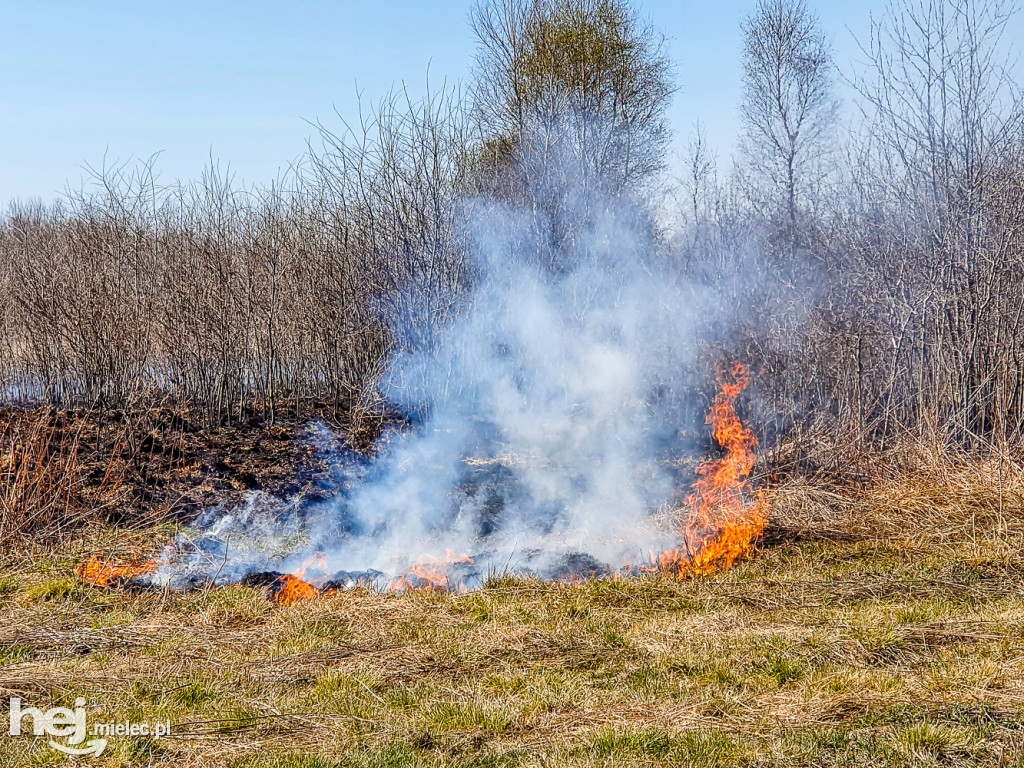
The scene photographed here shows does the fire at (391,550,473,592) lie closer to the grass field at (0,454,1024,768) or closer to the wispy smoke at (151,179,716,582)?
the wispy smoke at (151,179,716,582)

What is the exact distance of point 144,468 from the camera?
8.62 metres

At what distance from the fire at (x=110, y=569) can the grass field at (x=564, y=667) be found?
0.42 feet

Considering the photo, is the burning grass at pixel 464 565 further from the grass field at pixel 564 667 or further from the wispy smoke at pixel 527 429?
the grass field at pixel 564 667

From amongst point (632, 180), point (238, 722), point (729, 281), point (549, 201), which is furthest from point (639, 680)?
point (632, 180)

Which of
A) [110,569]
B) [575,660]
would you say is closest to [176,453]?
[110,569]

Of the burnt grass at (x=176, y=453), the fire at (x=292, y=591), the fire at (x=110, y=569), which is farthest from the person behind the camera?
the burnt grass at (x=176, y=453)

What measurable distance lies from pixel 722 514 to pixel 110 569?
5322mm

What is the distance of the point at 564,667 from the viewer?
165 inches

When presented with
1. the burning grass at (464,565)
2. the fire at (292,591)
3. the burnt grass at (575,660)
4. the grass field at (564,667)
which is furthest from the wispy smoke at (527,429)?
the grass field at (564,667)

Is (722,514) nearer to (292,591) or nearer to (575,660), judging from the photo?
(575,660)

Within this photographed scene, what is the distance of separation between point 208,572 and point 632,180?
1324 cm

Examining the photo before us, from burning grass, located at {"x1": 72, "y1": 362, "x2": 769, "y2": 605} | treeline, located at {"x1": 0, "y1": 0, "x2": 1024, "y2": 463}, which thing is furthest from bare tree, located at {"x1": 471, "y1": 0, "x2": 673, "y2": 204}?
burning grass, located at {"x1": 72, "y1": 362, "x2": 769, "y2": 605}

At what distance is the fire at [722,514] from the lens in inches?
246

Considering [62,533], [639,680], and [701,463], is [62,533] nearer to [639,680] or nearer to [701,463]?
[639,680]
